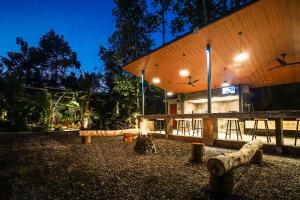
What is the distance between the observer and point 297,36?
670 cm

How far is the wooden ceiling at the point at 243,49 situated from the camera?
600cm

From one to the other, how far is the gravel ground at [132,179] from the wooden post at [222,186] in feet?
0.38

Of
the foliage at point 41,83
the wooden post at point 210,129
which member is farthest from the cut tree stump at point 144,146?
the foliage at point 41,83

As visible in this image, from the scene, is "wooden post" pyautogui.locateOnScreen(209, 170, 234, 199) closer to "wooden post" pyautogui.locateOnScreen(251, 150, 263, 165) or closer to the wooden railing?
"wooden post" pyautogui.locateOnScreen(251, 150, 263, 165)

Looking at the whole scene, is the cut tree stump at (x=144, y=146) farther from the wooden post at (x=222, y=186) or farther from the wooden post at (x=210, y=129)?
the wooden post at (x=222, y=186)

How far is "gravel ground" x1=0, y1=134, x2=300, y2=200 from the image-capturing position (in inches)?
122

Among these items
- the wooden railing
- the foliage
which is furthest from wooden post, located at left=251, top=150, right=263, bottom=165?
the foliage

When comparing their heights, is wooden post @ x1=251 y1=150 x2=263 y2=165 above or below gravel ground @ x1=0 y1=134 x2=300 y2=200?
above

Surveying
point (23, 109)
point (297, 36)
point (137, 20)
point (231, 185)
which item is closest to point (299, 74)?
point (297, 36)

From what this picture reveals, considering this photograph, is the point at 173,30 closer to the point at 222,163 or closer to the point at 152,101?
the point at 152,101

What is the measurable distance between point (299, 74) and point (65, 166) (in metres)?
10.4

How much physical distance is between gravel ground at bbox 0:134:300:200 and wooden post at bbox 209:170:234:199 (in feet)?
0.38

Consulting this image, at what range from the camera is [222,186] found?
3006mm

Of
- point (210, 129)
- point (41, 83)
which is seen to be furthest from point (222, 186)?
point (41, 83)
